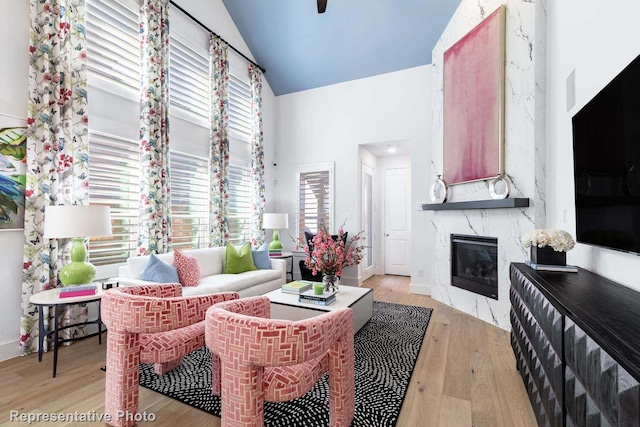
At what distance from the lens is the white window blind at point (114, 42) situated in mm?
3133

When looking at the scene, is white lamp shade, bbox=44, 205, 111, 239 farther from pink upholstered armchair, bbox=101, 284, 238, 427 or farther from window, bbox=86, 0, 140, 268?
pink upholstered armchair, bbox=101, 284, 238, 427

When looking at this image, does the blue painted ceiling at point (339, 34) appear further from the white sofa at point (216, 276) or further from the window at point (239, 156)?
the white sofa at point (216, 276)

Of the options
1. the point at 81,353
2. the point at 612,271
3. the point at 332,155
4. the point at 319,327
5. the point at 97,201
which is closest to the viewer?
the point at 319,327

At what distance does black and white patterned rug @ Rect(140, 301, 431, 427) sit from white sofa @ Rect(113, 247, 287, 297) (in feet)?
2.59

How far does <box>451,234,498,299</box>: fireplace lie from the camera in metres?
3.46

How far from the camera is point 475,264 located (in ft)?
12.3

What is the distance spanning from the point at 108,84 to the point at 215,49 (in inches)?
71.2

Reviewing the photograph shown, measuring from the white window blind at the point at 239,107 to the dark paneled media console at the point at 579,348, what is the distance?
4.65m

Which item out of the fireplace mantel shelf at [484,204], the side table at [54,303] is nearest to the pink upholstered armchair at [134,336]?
the side table at [54,303]

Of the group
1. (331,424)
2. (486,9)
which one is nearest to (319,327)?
(331,424)

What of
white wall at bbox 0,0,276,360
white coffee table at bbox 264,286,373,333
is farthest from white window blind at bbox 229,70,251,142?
white coffee table at bbox 264,286,373,333

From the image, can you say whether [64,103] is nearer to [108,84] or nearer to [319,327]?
[108,84]

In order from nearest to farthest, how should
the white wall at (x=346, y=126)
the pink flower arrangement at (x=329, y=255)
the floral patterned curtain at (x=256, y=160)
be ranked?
the pink flower arrangement at (x=329, y=255) → the white wall at (x=346, y=126) → the floral patterned curtain at (x=256, y=160)

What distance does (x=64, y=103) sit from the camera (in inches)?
109
